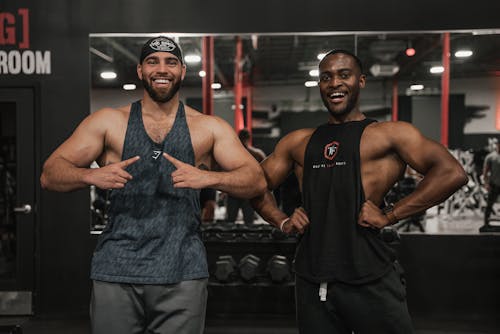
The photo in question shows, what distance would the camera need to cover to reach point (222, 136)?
204 centimetres

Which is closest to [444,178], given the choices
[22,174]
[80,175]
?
[80,175]

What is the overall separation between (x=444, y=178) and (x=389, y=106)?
2499mm

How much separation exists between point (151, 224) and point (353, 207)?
2.42 feet

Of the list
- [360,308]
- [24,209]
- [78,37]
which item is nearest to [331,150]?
[360,308]

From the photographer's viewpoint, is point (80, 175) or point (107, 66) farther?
point (107, 66)

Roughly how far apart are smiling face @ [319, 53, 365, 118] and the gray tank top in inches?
23.3

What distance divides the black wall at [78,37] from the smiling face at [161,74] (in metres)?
2.50

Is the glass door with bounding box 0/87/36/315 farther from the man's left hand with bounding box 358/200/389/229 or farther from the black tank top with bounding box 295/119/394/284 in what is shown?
the man's left hand with bounding box 358/200/389/229

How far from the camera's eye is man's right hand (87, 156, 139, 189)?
1719 millimetres

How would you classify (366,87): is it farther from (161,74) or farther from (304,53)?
(161,74)

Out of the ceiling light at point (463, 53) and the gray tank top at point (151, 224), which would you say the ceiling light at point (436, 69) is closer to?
the ceiling light at point (463, 53)

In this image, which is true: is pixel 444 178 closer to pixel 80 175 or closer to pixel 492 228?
pixel 80 175

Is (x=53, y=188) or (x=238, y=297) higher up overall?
(x=53, y=188)

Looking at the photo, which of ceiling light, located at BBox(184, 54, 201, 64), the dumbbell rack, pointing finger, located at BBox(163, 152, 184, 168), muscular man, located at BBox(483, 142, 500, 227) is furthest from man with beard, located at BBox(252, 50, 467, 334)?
muscular man, located at BBox(483, 142, 500, 227)
